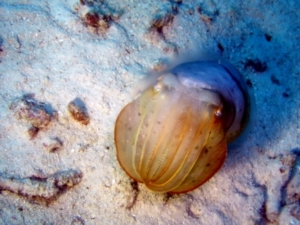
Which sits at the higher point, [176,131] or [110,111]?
[176,131]

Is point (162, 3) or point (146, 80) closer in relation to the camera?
point (146, 80)

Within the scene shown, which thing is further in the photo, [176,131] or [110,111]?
[110,111]

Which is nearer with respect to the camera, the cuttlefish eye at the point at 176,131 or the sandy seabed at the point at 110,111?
the cuttlefish eye at the point at 176,131

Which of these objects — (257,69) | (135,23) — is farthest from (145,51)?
(257,69)

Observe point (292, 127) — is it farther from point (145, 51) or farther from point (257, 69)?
point (145, 51)

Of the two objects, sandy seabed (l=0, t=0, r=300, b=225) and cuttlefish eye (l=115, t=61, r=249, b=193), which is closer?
cuttlefish eye (l=115, t=61, r=249, b=193)
